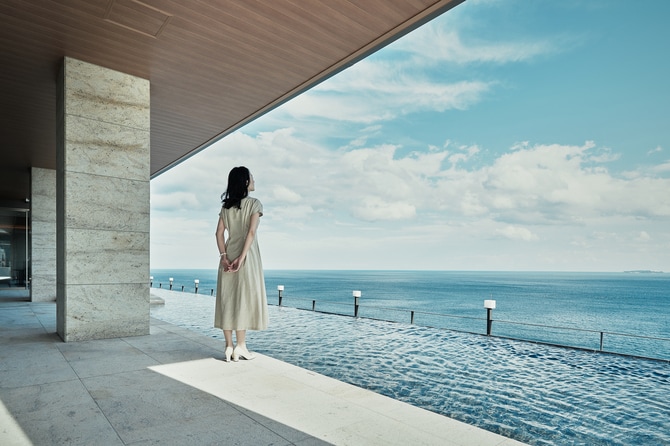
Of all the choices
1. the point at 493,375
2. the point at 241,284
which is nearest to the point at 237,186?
the point at 241,284

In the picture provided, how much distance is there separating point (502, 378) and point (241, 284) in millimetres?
3442

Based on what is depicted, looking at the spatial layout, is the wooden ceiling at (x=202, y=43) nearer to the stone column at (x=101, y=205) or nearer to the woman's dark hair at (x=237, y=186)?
the stone column at (x=101, y=205)

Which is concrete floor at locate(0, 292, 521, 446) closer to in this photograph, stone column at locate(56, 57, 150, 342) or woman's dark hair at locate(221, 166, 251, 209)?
stone column at locate(56, 57, 150, 342)

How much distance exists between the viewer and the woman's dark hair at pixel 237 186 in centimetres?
401

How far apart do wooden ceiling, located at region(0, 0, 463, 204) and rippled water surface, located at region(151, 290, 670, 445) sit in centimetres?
424

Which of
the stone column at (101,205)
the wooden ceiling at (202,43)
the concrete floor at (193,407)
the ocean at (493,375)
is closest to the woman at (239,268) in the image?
the concrete floor at (193,407)

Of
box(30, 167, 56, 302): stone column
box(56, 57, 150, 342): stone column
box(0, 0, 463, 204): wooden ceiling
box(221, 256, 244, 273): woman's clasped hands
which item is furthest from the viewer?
box(30, 167, 56, 302): stone column

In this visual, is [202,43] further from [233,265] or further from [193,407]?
[193,407]

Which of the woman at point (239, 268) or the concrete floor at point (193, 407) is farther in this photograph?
the woman at point (239, 268)

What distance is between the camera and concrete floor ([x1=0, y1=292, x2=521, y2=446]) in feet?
7.34

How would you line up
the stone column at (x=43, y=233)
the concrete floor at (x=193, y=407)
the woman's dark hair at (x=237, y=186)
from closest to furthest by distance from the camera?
1. the concrete floor at (x=193, y=407)
2. the woman's dark hair at (x=237, y=186)
3. the stone column at (x=43, y=233)

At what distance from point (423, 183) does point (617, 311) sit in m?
59.7

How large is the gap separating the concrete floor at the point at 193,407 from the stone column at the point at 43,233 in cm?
910

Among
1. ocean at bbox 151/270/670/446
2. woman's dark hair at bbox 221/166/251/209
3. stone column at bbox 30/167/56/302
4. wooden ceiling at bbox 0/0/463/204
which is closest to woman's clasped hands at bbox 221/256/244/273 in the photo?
woman's dark hair at bbox 221/166/251/209
